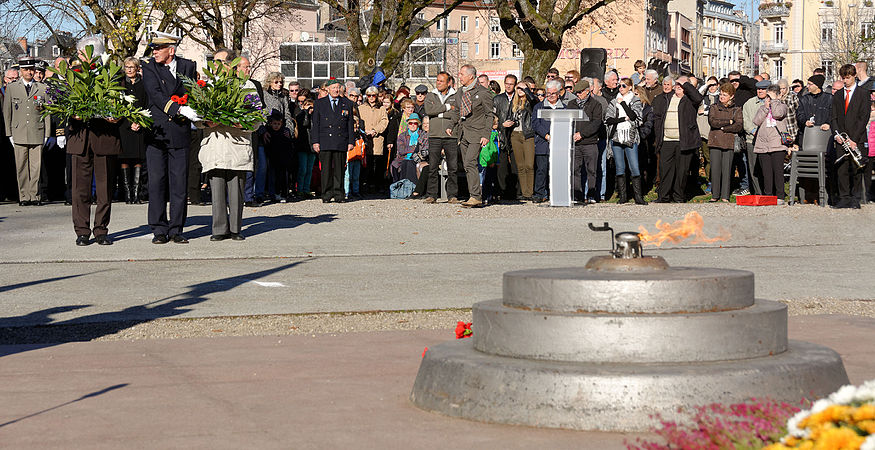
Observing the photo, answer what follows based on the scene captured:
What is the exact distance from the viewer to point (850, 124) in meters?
19.2

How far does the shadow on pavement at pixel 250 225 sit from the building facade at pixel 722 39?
524 feet

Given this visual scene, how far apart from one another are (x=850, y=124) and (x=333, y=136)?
806 cm

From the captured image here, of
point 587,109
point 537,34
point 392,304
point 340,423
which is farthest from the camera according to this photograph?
point 537,34

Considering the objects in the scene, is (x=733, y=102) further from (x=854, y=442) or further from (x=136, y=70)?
(x=854, y=442)

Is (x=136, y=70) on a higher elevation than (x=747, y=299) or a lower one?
higher

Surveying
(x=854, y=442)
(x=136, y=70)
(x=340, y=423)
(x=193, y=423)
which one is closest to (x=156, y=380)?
(x=193, y=423)

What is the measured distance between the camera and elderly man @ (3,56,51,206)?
19.6 m

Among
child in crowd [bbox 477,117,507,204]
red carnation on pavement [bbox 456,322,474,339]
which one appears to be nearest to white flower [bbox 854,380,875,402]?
red carnation on pavement [bbox 456,322,474,339]

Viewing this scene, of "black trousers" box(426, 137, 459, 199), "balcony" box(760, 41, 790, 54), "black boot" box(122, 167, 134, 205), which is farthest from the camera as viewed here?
"balcony" box(760, 41, 790, 54)

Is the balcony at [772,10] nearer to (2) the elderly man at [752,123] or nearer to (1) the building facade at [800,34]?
(1) the building facade at [800,34]

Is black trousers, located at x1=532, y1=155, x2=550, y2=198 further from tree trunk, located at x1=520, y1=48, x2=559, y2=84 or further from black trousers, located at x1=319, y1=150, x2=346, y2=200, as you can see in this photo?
tree trunk, located at x1=520, y1=48, x2=559, y2=84

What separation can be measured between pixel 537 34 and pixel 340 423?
2551 cm

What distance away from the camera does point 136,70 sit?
14.0m

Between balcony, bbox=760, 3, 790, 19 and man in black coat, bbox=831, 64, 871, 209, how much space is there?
11238 centimetres
